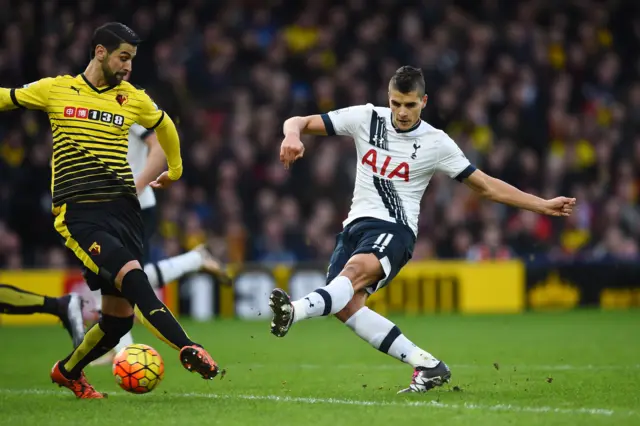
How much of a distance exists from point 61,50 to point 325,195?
16.8 feet

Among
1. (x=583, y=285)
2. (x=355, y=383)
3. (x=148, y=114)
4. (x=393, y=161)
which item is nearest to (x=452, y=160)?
(x=393, y=161)

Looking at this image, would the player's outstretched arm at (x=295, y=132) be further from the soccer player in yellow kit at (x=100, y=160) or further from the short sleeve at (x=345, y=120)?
the soccer player in yellow kit at (x=100, y=160)

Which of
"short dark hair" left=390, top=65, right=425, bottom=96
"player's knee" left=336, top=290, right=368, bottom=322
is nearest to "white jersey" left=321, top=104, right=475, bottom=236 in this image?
"short dark hair" left=390, top=65, right=425, bottom=96

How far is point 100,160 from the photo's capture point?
680 cm

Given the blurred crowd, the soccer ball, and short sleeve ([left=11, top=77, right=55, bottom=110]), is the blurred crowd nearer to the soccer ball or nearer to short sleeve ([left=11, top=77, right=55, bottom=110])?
short sleeve ([left=11, top=77, right=55, bottom=110])

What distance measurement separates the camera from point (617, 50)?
2086 cm

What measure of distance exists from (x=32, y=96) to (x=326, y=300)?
86.1 inches

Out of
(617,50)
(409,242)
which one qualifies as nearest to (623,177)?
(617,50)

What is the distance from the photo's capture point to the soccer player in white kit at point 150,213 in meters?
8.52

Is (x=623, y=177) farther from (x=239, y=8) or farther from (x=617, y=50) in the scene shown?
(x=239, y=8)

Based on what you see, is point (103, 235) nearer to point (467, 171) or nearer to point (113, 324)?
point (113, 324)

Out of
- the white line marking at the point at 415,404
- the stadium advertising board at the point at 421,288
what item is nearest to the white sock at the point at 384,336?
the white line marking at the point at 415,404

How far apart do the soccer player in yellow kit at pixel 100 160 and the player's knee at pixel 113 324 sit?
186 millimetres

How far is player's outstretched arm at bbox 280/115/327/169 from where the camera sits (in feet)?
21.7
